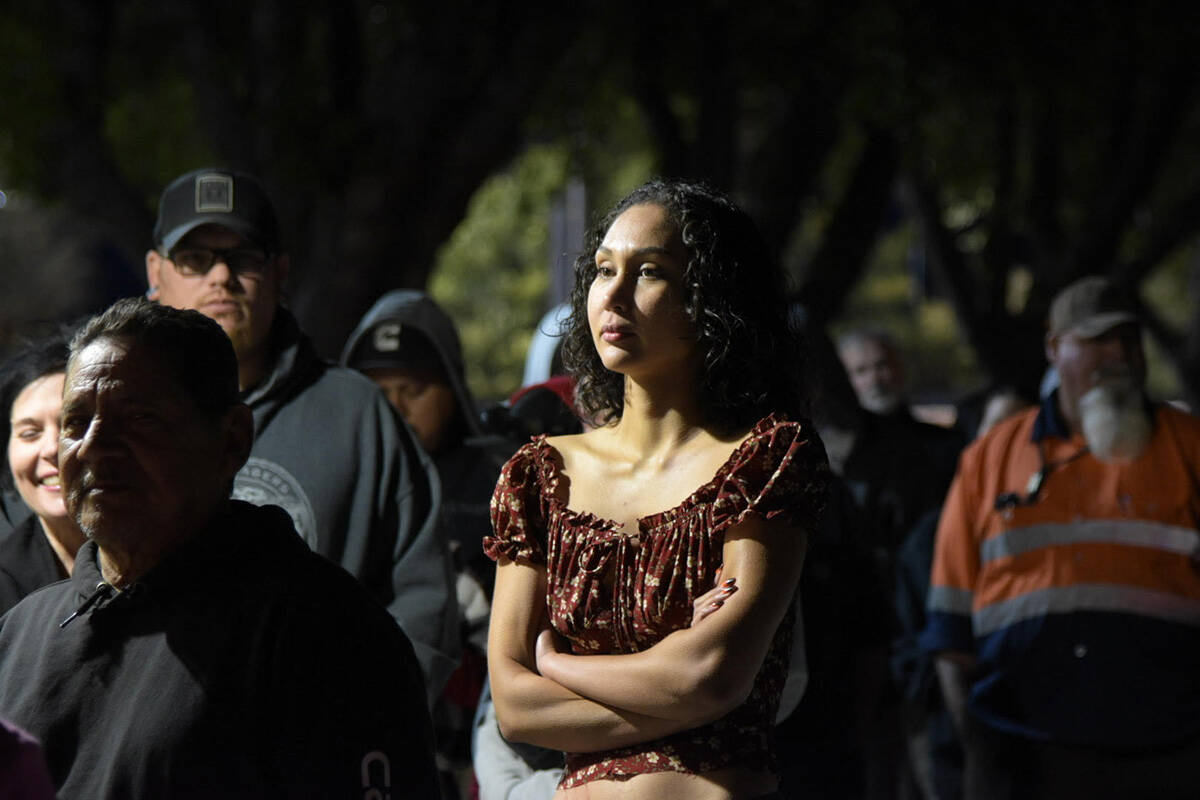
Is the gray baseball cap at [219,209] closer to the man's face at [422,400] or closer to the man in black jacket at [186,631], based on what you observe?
the man's face at [422,400]

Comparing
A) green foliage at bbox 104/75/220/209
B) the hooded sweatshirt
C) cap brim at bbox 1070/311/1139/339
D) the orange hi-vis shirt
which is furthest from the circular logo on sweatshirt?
green foliage at bbox 104/75/220/209

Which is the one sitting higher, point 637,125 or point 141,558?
point 637,125

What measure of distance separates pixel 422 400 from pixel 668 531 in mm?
2685

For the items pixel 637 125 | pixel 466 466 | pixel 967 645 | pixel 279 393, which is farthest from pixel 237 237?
pixel 637 125

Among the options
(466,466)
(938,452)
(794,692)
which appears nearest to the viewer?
(794,692)

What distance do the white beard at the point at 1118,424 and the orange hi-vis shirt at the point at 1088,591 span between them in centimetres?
4

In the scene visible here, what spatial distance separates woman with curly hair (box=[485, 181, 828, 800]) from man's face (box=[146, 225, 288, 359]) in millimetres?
1193

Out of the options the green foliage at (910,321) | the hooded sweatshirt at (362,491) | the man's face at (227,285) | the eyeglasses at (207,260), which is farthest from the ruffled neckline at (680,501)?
the green foliage at (910,321)

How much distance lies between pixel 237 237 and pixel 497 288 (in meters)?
36.0

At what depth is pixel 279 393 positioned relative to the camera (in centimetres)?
422

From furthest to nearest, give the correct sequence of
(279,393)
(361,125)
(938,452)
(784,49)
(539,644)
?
(784,49)
(361,125)
(938,452)
(279,393)
(539,644)

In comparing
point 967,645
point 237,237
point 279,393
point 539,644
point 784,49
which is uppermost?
point 784,49

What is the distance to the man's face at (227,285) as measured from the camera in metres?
4.22

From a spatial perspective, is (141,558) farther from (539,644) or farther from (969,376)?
(969,376)
